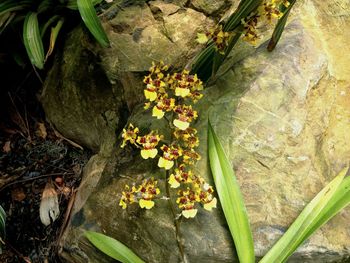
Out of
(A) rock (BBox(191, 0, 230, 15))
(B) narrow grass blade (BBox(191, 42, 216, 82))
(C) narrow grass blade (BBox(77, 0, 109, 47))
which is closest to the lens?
(B) narrow grass blade (BBox(191, 42, 216, 82))

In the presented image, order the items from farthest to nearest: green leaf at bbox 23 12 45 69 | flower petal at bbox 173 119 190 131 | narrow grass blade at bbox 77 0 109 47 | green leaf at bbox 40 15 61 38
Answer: green leaf at bbox 40 15 61 38
green leaf at bbox 23 12 45 69
narrow grass blade at bbox 77 0 109 47
flower petal at bbox 173 119 190 131

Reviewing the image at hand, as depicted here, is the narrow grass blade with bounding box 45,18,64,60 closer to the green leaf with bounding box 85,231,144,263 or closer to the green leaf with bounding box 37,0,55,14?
the green leaf with bounding box 37,0,55,14

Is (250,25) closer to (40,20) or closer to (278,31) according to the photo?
(278,31)

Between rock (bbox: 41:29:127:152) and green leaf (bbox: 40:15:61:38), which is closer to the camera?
rock (bbox: 41:29:127:152)

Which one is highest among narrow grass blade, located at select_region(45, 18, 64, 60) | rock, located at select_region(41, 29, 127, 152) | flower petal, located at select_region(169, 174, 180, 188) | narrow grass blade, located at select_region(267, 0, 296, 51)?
narrow grass blade, located at select_region(267, 0, 296, 51)

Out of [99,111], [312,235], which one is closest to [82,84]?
[99,111]

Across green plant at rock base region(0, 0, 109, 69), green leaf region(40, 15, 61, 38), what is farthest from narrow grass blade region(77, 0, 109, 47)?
green leaf region(40, 15, 61, 38)
